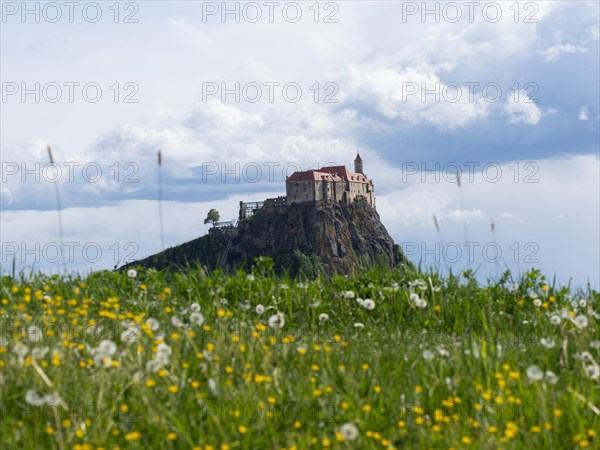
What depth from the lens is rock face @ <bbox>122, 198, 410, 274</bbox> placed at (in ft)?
431

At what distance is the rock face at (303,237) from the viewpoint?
431 feet

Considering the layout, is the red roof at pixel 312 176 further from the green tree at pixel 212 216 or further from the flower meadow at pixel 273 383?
the flower meadow at pixel 273 383

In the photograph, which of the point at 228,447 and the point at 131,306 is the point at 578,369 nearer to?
the point at 228,447

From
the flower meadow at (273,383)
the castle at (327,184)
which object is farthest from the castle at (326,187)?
the flower meadow at (273,383)

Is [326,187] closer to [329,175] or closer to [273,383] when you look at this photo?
[329,175]

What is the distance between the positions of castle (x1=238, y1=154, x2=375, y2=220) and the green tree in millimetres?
6544

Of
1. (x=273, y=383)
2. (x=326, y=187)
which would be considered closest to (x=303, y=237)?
(x=326, y=187)

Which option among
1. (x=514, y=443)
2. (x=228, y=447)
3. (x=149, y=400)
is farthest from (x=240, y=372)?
(x=514, y=443)

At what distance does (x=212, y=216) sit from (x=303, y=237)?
2346cm

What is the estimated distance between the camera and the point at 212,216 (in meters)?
147

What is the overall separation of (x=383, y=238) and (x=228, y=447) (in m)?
139

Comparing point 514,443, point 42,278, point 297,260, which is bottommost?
point 297,260

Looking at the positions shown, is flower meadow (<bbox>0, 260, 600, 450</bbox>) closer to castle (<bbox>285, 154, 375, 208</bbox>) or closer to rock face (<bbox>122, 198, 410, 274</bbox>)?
rock face (<bbox>122, 198, 410, 274</bbox>)

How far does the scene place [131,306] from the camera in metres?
8.66
